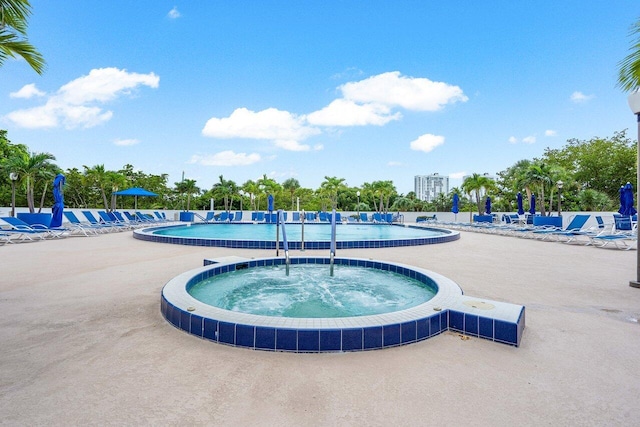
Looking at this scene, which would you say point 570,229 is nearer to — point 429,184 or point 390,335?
point 390,335

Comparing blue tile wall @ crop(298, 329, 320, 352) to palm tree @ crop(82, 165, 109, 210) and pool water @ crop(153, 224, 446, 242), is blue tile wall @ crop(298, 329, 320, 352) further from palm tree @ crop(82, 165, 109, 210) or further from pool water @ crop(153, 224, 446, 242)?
palm tree @ crop(82, 165, 109, 210)

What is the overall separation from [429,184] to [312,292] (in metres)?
127

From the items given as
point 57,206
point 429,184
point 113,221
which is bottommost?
point 113,221

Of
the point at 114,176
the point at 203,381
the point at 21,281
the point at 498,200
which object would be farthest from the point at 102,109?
the point at 498,200

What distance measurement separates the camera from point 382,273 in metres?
5.50

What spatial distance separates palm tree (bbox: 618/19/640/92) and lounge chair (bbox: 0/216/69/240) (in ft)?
43.9

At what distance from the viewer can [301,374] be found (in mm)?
2141

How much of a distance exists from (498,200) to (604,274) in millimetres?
28879

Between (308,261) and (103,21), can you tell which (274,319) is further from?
(103,21)

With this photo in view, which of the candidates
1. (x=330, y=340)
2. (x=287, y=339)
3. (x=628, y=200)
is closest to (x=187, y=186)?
(x=628, y=200)

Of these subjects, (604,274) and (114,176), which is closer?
(604,274)

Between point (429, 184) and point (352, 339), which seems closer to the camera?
point (352, 339)

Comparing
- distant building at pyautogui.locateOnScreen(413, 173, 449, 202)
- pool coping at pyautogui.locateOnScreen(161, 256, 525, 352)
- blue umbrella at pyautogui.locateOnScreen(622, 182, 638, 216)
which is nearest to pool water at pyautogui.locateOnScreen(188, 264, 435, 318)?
pool coping at pyautogui.locateOnScreen(161, 256, 525, 352)

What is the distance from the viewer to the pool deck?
1.70 metres
